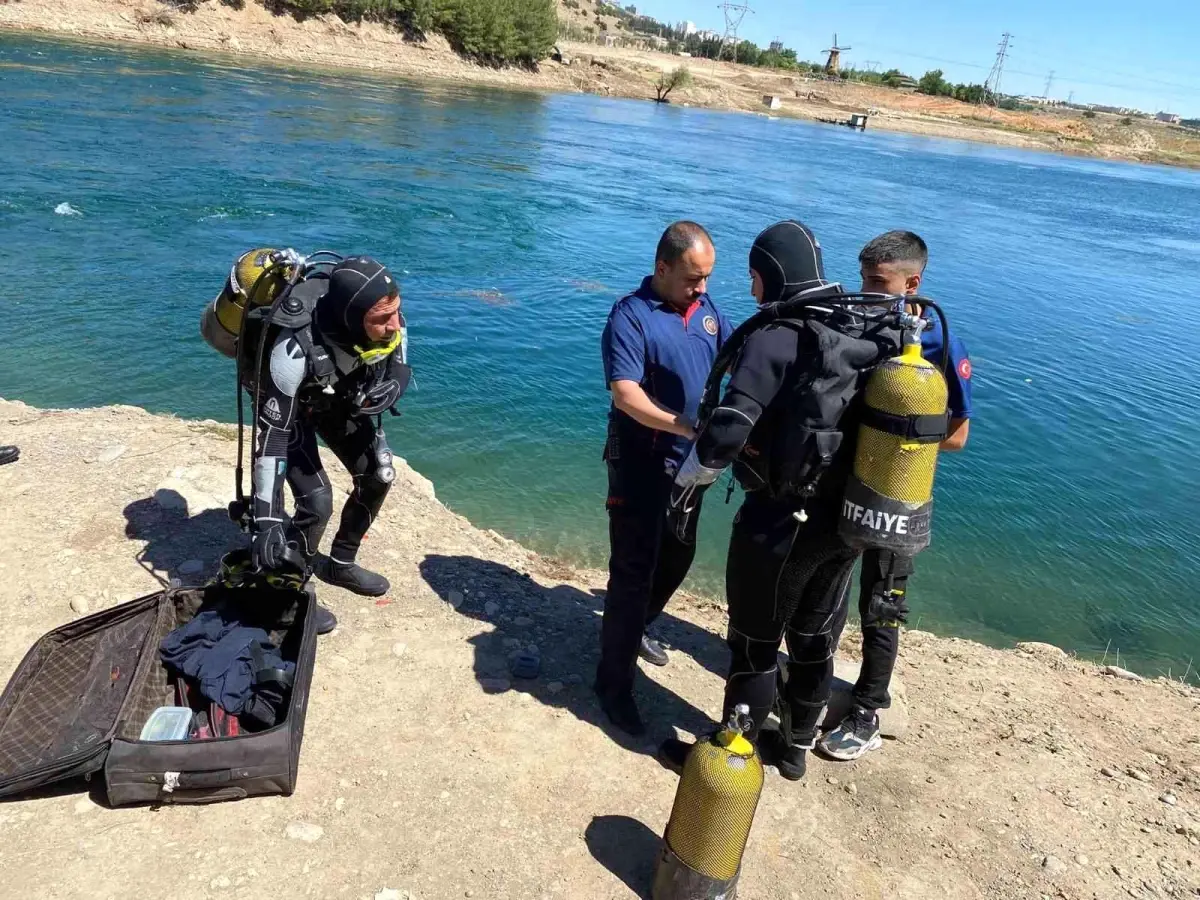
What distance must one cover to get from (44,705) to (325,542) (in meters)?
1.94

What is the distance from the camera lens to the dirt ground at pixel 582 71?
4069cm

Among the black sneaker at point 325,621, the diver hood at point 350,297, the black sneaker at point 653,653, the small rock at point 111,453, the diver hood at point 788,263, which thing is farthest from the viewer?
the small rock at point 111,453

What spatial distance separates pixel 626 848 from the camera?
3.28m

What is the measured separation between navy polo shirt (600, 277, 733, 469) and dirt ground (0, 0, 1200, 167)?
46142 millimetres

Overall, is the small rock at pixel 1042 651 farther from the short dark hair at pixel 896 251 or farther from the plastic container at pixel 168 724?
the plastic container at pixel 168 724

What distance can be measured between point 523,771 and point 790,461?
72.0 inches

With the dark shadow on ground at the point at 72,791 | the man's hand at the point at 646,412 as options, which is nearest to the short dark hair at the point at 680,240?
the man's hand at the point at 646,412

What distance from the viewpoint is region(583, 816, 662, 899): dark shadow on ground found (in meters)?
3.16

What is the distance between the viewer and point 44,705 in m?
3.43

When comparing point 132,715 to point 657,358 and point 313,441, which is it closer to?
point 313,441

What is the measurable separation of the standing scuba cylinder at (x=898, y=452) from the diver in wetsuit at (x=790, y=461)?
0.12 m

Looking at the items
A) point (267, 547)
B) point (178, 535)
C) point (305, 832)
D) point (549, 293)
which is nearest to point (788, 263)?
point (267, 547)

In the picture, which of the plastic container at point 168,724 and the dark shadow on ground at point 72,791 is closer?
the dark shadow on ground at point 72,791

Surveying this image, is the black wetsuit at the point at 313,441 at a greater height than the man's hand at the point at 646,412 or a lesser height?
lesser
